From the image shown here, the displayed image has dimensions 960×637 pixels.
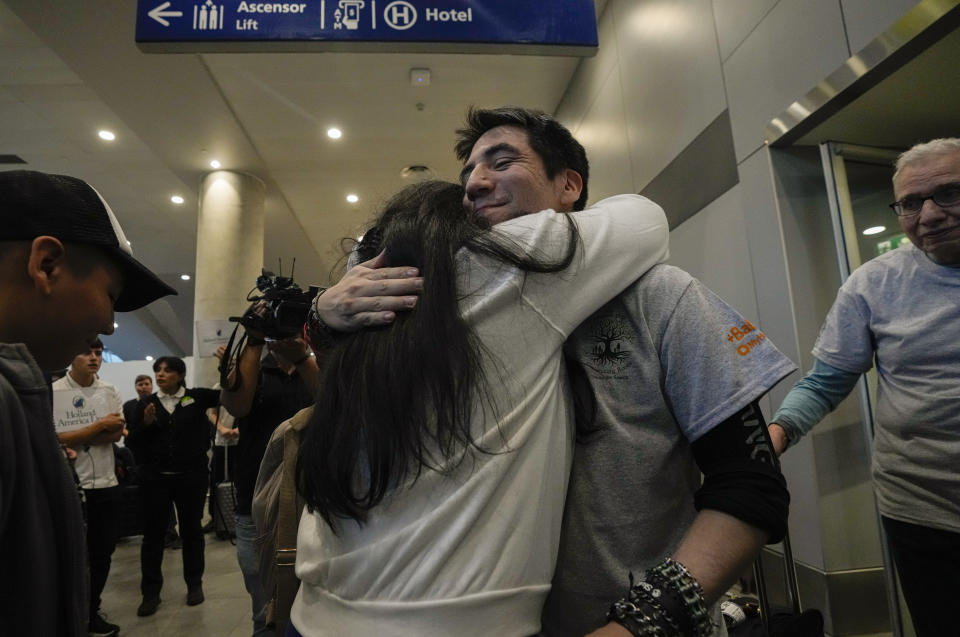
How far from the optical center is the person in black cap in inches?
29.6

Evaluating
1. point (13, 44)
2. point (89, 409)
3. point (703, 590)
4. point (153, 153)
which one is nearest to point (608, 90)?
point (703, 590)

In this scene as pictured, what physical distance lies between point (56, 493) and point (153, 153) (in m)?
7.53

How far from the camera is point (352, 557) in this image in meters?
0.69

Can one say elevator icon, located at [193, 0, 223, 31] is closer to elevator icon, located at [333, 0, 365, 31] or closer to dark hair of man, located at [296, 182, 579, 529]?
elevator icon, located at [333, 0, 365, 31]

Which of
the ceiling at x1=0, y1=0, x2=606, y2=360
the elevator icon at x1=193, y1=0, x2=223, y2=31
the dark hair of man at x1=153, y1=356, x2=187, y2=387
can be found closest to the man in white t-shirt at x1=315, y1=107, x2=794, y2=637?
the elevator icon at x1=193, y1=0, x2=223, y2=31

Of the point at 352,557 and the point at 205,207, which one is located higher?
the point at 205,207

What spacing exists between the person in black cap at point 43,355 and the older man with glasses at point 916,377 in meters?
1.64

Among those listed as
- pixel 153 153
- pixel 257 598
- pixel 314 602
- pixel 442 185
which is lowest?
pixel 257 598

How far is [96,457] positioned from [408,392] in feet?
13.5

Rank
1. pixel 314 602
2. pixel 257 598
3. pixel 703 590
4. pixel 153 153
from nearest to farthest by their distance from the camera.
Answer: pixel 703 590 < pixel 314 602 < pixel 257 598 < pixel 153 153

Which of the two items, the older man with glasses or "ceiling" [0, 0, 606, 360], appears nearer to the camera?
the older man with glasses

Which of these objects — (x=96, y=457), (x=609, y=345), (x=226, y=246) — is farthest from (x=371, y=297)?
(x=226, y=246)

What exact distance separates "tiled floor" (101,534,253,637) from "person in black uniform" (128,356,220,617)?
0.42ft

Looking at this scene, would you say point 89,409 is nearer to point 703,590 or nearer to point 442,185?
point 442,185
